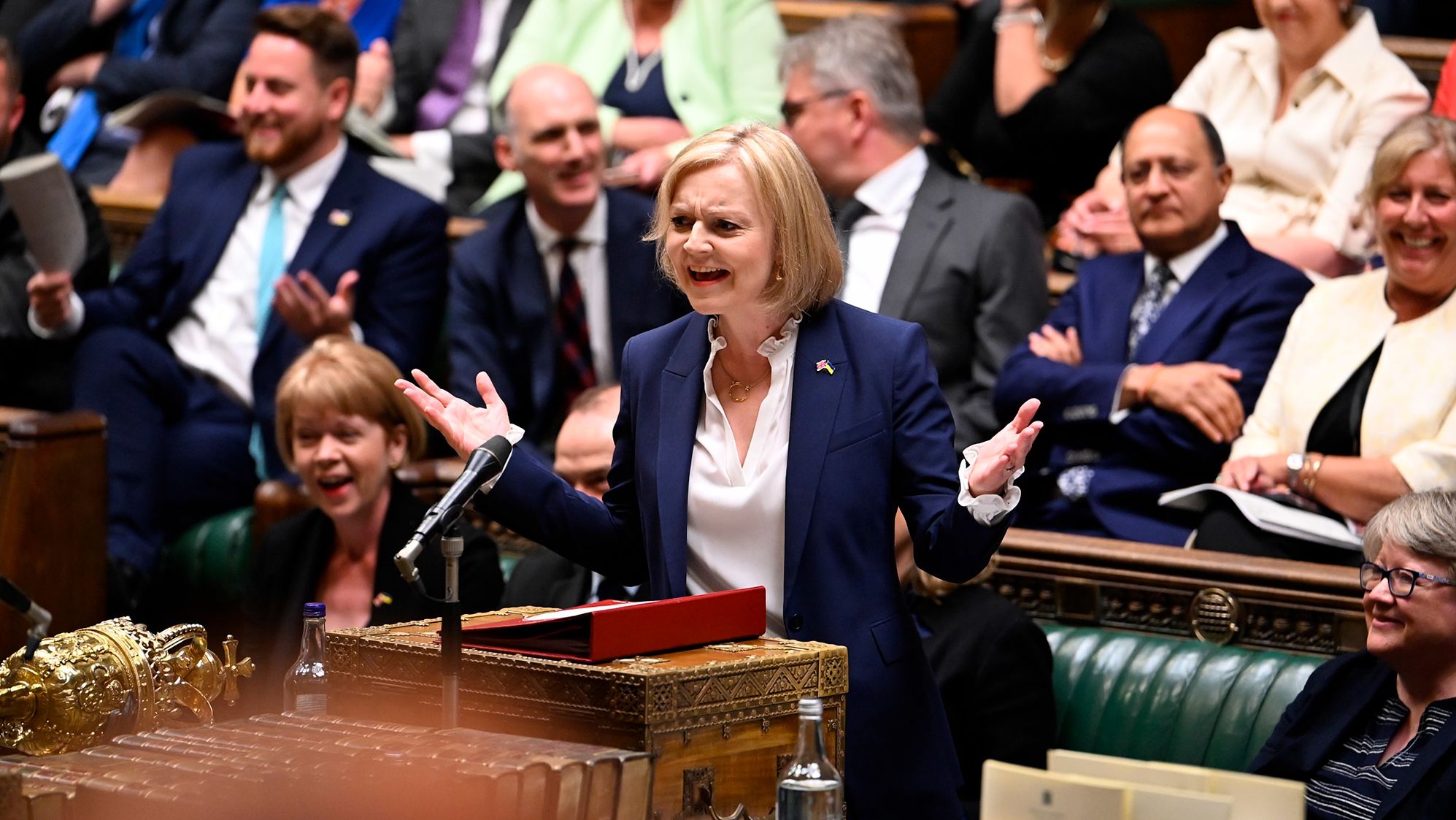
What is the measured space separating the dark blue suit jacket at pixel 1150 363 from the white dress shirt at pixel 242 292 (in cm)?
187

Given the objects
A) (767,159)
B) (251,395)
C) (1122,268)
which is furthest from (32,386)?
(767,159)

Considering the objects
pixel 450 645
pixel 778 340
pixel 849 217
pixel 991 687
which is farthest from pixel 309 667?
pixel 849 217

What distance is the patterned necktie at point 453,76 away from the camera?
18.0ft

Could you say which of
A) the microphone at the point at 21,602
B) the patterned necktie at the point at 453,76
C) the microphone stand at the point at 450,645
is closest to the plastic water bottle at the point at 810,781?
the microphone stand at the point at 450,645

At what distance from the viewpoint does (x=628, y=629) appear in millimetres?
1872

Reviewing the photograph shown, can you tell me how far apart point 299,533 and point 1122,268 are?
67.1 inches

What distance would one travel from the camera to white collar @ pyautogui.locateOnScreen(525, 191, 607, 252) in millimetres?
4301

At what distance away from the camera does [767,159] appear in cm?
214

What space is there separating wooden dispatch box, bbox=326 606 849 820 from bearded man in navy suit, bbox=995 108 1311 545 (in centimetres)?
164

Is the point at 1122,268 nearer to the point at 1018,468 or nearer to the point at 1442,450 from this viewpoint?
the point at 1442,450

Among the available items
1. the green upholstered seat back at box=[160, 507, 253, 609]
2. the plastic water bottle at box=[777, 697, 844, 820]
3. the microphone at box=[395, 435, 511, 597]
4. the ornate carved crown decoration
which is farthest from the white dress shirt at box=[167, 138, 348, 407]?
the plastic water bottle at box=[777, 697, 844, 820]

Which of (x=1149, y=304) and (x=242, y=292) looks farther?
(x=242, y=292)

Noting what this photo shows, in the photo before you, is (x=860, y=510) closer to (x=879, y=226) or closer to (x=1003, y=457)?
(x=1003, y=457)

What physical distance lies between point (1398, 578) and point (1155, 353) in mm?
1265
